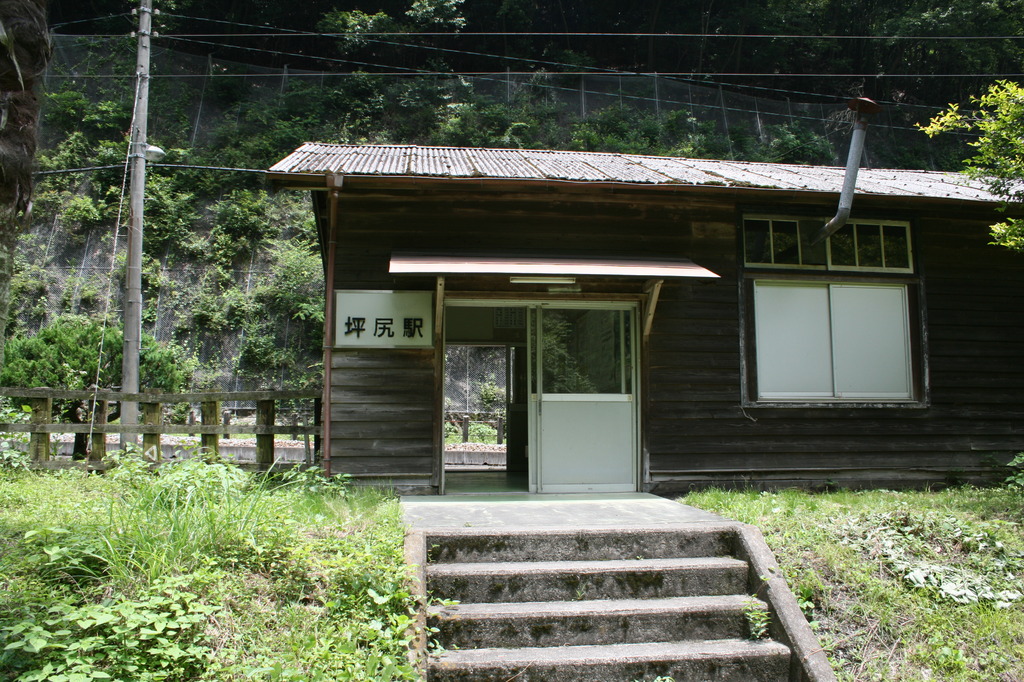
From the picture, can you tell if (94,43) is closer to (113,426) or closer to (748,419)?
(113,426)

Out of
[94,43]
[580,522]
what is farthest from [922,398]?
[94,43]

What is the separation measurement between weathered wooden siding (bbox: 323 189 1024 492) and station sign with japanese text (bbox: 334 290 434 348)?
115 mm

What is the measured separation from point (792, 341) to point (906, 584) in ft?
11.7

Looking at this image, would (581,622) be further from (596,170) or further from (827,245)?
(827,245)

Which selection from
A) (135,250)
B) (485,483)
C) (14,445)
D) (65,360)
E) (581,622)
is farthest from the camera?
(65,360)

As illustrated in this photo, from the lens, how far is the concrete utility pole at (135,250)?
31.7 ft

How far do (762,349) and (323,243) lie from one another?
5.53 meters

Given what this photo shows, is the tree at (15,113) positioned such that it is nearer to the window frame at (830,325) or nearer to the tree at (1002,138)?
the window frame at (830,325)

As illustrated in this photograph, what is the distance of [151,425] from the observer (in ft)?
24.2

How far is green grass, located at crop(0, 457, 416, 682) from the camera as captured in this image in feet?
10.9

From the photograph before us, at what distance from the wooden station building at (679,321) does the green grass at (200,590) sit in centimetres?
246

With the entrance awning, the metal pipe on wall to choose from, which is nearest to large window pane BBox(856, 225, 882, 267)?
the metal pipe on wall

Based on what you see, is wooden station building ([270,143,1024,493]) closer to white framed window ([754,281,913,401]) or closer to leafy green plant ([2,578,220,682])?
white framed window ([754,281,913,401])

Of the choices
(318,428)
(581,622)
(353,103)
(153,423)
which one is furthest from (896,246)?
(353,103)
